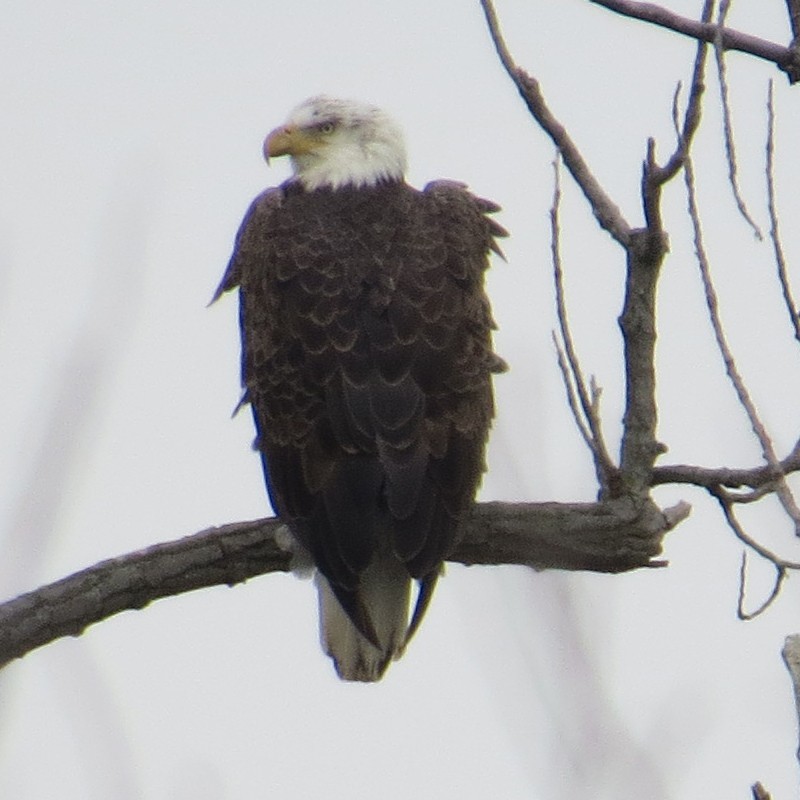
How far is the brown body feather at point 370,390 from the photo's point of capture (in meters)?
4.87

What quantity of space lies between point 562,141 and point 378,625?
1835 millimetres

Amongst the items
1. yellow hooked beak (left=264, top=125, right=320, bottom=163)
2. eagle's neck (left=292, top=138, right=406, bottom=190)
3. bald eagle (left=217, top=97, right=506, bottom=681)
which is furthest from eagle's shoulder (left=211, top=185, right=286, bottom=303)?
yellow hooked beak (left=264, top=125, right=320, bottom=163)

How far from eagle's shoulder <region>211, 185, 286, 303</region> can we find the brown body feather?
5 centimetres

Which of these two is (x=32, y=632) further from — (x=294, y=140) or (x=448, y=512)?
(x=294, y=140)

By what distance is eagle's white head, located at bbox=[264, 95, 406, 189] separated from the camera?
6.14 metres

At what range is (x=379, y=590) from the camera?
5.10 meters

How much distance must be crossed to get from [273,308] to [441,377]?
627 mm

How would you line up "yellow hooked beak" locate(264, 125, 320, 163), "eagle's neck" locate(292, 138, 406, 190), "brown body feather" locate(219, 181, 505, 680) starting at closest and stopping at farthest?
"brown body feather" locate(219, 181, 505, 680) → "eagle's neck" locate(292, 138, 406, 190) → "yellow hooked beak" locate(264, 125, 320, 163)

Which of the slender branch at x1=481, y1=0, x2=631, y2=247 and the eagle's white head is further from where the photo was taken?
the eagle's white head

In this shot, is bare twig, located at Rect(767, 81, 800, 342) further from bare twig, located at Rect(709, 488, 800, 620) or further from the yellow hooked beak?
the yellow hooked beak

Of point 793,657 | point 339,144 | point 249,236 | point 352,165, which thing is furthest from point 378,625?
point 793,657

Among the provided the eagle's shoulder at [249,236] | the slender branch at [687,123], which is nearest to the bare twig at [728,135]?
the slender branch at [687,123]

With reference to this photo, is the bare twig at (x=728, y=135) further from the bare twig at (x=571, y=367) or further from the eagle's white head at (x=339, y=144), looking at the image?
the eagle's white head at (x=339, y=144)

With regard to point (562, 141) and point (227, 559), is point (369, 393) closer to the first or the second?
point (227, 559)
